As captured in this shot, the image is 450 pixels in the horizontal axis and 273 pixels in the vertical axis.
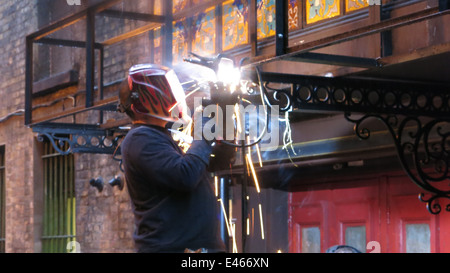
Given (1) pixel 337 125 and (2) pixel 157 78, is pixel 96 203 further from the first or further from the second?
(2) pixel 157 78

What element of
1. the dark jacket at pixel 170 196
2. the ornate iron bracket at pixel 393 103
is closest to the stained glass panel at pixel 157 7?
the ornate iron bracket at pixel 393 103

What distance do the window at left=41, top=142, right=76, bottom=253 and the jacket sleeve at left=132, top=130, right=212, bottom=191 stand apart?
25.4ft

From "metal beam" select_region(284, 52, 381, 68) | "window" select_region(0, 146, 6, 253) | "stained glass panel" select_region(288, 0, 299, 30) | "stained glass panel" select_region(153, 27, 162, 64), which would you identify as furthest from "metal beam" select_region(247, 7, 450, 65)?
"window" select_region(0, 146, 6, 253)

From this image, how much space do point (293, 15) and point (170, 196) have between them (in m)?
3.78

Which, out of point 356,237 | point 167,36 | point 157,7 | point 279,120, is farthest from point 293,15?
point 157,7

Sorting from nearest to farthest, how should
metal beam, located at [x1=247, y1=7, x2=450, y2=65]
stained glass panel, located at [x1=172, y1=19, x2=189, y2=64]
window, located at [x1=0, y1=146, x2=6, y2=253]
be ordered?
metal beam, located at [x1=247, y1=7, x2=450, y2=65] → stained glass panel, located at [x1=172, y1=19, x2=189, y2=64] → window, located at [x1=0, y1=146, x2=6, y2=253]

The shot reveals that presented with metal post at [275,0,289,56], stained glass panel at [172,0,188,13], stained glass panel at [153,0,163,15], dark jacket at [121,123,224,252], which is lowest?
dark jacket at [121,123,224,252]

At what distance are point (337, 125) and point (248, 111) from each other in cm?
94

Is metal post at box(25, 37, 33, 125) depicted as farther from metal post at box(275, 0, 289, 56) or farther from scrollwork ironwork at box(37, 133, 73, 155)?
metal post at box(275, 0, 289, 56)

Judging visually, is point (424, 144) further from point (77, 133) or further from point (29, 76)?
point (29, 76)

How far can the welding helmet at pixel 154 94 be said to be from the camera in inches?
148

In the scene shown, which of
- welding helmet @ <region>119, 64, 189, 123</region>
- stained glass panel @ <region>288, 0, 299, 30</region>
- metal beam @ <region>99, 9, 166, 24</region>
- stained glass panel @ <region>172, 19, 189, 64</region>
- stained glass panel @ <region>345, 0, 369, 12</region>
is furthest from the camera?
stained glass panel @ <region>172, 19, 189, 64</region>

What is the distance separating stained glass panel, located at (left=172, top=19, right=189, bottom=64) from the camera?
8.34 meters
